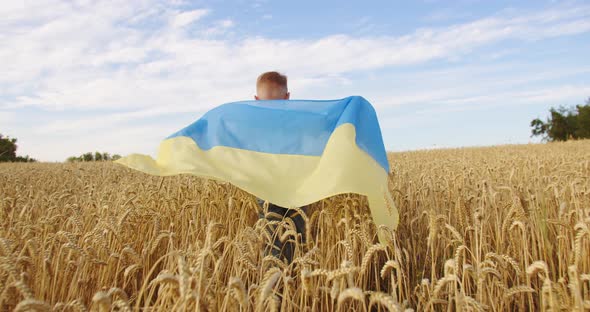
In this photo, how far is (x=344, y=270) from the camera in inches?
55.2

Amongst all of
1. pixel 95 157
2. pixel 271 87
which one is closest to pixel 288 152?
pixel 271 87

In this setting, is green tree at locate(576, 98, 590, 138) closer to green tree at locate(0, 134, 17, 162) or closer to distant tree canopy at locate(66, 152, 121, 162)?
distant tree canopy at locate(66, 152, 121, 162)

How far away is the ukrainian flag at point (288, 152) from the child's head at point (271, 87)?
0.28 meters

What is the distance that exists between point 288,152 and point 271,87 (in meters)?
0.86

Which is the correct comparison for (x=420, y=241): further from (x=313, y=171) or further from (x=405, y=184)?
(x=405, y=184)

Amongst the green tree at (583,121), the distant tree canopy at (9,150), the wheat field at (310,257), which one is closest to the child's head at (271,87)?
the wheat field at (310,257)

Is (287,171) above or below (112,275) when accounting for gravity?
above

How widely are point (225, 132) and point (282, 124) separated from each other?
0.53m

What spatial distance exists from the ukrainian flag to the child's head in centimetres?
28

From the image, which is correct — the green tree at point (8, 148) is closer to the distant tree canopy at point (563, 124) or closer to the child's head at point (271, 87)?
the child's head at point (271, 87)

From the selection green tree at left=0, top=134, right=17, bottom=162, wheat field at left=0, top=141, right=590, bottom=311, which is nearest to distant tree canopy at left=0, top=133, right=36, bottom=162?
green tree at left=0, top=134, right=17, bottom=162

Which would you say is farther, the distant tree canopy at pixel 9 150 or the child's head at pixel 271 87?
the distant tree canopy at pixel 9 150

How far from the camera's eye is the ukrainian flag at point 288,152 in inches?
119

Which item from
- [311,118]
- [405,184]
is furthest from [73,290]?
[405,184]
